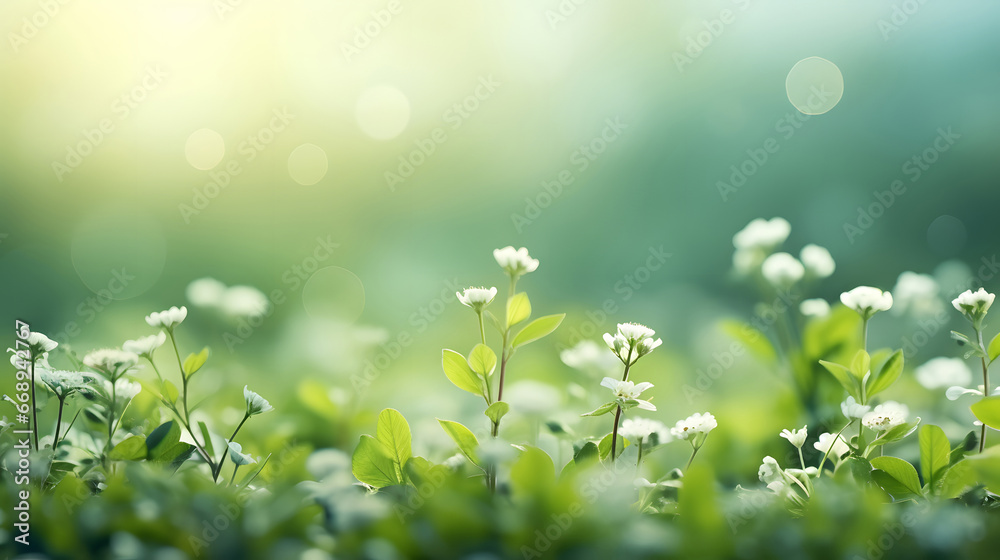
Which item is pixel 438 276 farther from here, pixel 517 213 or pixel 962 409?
pixel 962 409

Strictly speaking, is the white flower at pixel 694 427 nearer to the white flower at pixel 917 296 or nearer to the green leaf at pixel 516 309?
the green leaf at pixel 516 309

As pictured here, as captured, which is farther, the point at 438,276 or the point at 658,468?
the point at 438,276

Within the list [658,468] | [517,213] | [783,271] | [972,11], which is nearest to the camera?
[658,468]

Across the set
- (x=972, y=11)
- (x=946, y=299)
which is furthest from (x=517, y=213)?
(x=972, y=11)

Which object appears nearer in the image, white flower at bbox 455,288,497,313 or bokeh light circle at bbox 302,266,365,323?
white flower at bbox 455,288,497,313

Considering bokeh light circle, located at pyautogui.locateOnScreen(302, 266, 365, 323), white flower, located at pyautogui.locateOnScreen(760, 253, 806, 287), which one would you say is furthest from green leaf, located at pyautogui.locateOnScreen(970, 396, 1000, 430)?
bokeh light circle, located at pyautogui.locateOnScreen(302, 266, 365, 323)

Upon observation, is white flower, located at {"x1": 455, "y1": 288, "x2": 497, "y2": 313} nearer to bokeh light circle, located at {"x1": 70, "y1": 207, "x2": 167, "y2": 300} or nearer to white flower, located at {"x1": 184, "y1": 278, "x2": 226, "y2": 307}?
white flower, located at {"x1": 184, "y1": 278, "x2": 226, "y2": 307}
